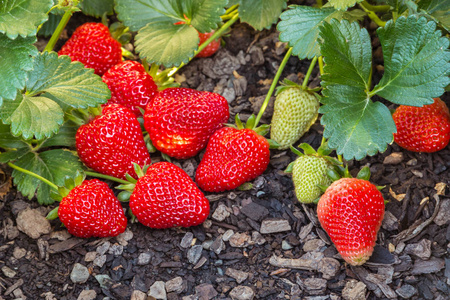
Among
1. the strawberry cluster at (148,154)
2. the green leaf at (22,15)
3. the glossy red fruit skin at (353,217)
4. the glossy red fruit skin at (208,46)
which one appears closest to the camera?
the green leaf at (22,15)

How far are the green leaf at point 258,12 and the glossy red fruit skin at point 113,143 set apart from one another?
0.55 metres

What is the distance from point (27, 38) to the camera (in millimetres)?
1479

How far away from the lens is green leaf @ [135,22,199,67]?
1822 mm

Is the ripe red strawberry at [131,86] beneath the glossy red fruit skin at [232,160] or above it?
above

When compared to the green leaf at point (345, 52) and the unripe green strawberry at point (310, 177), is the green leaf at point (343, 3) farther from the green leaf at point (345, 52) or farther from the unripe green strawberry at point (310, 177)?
the unripe green strawberry at point (310, 177)

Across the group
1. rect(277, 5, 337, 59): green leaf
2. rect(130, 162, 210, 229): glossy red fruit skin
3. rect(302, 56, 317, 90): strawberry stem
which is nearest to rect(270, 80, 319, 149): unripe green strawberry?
rect(302, 56, 317, 90): strawberry stem

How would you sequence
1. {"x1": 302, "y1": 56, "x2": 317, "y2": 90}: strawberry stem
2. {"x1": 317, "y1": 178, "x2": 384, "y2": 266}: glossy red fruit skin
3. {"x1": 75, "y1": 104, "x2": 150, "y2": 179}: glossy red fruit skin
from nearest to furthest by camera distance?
{"x1": 317, "y1": 178, "x2": 384, "y2": 266}: glossy red fruit skin < {"x1": 75, "y1": 104, "x2": 150, "y2": 179}: glossy red fruit skin < {"x1": 302, "y1": 56, "x2": 317, "y2": 90}: strawberry stem

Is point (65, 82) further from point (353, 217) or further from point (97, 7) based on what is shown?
point (353, 217)

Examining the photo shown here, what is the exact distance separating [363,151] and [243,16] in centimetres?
73

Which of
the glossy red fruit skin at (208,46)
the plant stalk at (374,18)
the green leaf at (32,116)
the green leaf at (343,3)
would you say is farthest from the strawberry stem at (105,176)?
the plant stalk at (374,18)

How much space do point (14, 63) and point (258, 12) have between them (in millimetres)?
894

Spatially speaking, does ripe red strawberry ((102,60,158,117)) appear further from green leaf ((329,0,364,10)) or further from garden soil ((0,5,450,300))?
green leaf ((329,0,364,10))

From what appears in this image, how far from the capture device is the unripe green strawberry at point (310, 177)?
1.66 m

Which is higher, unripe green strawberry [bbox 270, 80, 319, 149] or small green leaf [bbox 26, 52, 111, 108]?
small green leaf [bbox 26, 52, 111, 108]
